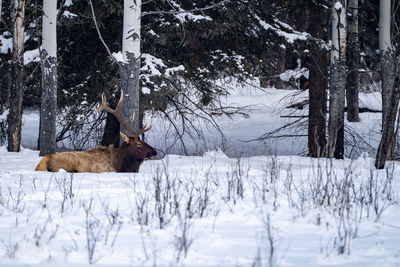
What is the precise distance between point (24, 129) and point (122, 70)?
41.4 feet

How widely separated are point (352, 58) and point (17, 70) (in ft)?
27.4

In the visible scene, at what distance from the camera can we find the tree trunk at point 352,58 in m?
12.9

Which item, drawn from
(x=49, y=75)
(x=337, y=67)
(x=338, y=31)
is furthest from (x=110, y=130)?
(x=338, y=31)

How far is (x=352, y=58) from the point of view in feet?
44.5

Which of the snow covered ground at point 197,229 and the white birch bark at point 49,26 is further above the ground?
the white birch bark at point 49,26

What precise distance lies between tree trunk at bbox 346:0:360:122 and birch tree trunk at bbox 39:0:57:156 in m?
5.87

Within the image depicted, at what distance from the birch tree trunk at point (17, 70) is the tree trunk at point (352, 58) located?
6.99 meters

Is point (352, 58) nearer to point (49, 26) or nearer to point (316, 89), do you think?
point (316, 89)

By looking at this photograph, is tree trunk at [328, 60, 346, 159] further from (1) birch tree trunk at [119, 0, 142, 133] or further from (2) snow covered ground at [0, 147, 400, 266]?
(2) snow covered ground at [0, 147, 400, 266]

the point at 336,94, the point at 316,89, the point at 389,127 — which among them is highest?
the point at 316,89

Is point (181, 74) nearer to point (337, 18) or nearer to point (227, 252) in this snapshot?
point (337, 18)

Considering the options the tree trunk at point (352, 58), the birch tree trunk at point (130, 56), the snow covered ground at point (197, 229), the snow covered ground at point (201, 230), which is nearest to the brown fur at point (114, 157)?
the birch tree trunk at point (130, 56)

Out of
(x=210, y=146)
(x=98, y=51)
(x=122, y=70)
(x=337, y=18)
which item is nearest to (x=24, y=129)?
(x=210, y=146)

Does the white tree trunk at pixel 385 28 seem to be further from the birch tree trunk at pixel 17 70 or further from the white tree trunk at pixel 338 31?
the birch tree trunk at pixel 17 70
